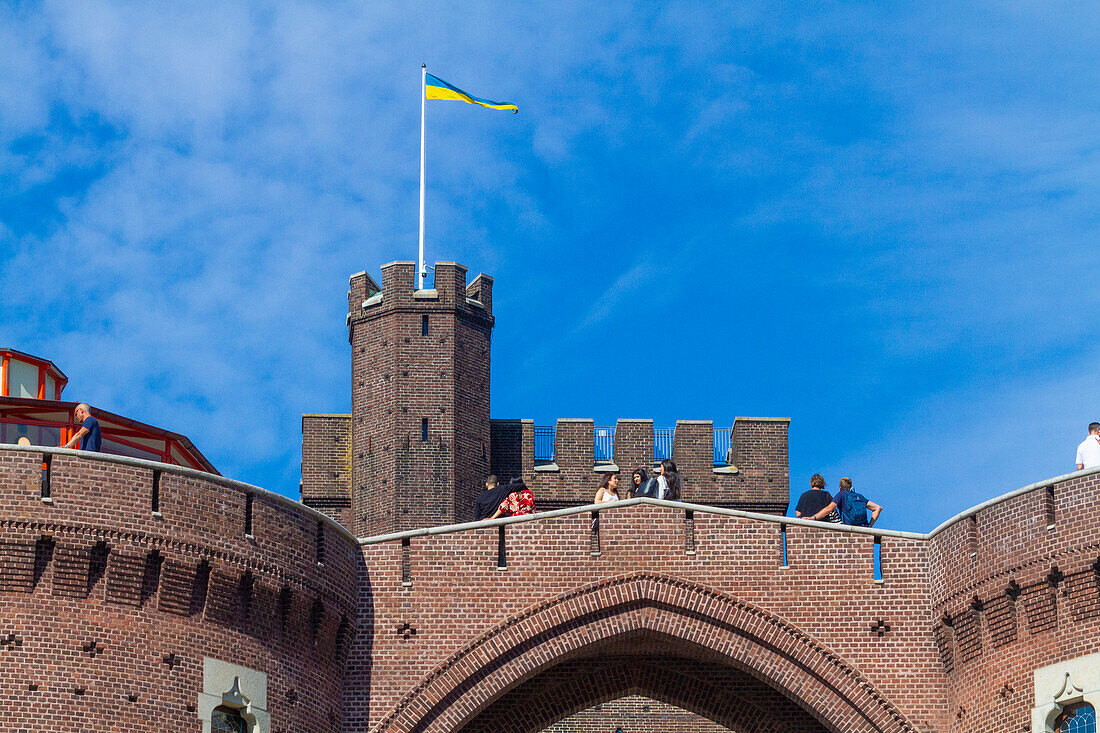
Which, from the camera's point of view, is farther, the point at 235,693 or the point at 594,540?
the point at 594,540

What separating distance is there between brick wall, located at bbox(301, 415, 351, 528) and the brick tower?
0.57 m

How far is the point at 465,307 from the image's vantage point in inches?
2283

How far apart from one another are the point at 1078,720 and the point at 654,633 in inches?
282

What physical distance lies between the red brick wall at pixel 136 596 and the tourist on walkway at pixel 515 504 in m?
4.73

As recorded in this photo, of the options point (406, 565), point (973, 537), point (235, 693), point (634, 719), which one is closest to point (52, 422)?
point (406, 565)

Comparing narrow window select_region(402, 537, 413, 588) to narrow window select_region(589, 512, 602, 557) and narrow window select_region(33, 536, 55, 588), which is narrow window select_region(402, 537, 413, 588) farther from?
narrow window select_region(33, 536, 55, 588)

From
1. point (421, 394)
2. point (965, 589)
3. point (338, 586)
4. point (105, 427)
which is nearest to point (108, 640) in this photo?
point (338, 586)

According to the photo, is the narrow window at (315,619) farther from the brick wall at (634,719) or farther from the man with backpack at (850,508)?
the brick wall at (634,719)

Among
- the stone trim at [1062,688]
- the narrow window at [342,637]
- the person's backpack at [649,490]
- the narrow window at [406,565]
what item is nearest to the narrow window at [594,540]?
the person's backpack at [649,490]

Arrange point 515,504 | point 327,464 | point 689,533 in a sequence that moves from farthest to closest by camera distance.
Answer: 1. point 327,464
2. point 515,504
3. point 689,533

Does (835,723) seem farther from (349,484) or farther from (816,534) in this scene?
(349,484)

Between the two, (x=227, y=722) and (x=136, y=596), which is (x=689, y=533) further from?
(x=136, y=596)

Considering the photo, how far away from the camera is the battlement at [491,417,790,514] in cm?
5816

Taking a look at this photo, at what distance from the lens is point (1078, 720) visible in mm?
34188
